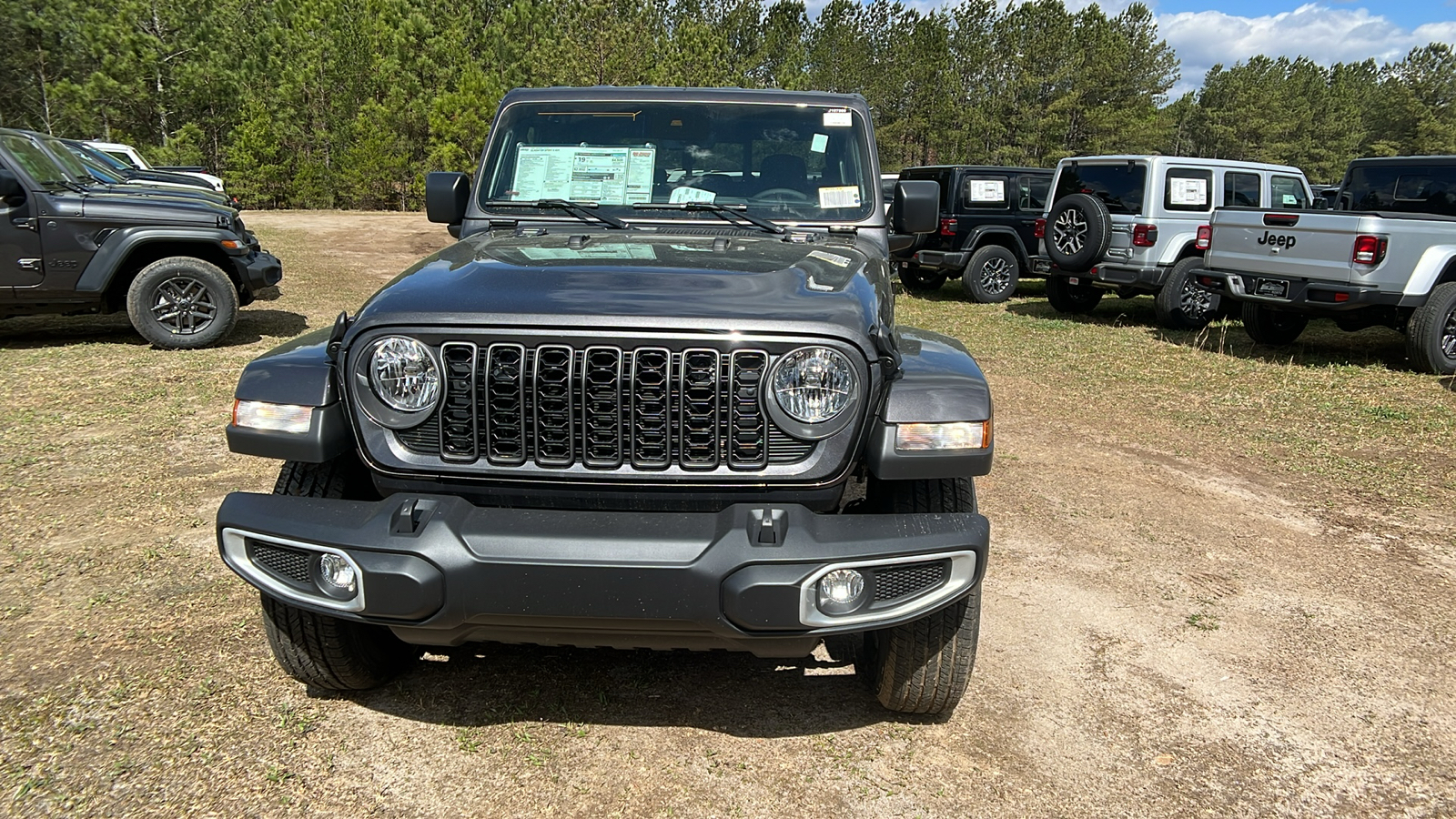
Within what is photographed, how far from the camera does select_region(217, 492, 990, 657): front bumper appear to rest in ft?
7.30

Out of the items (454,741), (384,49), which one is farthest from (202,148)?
(454,741)

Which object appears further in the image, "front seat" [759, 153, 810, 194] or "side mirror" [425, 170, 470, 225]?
"side mirror" [425, 170, 470, 225]

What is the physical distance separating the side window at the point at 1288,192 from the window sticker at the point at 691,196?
1083 centimetres

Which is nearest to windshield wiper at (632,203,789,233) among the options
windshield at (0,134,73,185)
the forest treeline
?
windshield at (0,134,73,185)

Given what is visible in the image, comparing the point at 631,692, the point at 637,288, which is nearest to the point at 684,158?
the point at 637,288

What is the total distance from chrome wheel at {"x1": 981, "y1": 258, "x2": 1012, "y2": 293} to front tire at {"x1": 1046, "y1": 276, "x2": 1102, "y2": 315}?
99 centimetres

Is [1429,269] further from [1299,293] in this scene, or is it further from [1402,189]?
[1402,189]

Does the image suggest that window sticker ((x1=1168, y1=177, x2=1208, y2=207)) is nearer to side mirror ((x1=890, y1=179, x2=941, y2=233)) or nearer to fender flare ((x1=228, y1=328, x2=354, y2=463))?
side mirror ((x1=890, y1=179, x2=941, y2=233))

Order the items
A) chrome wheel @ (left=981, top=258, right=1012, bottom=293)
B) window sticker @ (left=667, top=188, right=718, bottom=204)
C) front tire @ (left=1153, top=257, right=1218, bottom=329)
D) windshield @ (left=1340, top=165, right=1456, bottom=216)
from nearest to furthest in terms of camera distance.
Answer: window sticker @ (left=667, top=188, right=718, bottom=204)
windshield @ (left=1340, top=165, right=1456, bottom=216)
front tire @ (left=1153, top=257, right=1218, bottom=329)
chrome wheel @ (left=981, top=258, right=1012, bottom=293)

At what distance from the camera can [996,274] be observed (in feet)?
46.2

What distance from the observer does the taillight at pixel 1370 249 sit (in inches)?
322

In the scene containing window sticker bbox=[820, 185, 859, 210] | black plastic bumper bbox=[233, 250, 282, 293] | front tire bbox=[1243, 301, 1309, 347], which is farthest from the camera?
front tire bbox=[1243, 301, 1309, 347]

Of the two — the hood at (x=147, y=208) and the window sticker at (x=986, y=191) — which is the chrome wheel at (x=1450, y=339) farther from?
the hood at (x=147, y=208)

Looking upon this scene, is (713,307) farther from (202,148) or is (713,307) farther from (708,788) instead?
(202,148)
